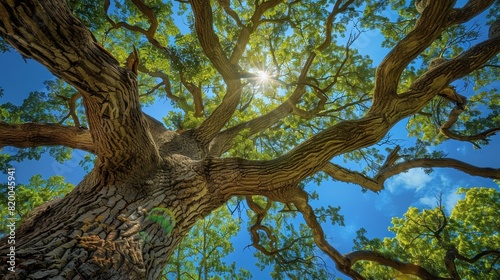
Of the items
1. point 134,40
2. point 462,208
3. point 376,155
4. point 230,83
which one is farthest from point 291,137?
point 462,208

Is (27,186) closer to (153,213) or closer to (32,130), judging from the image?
(32,130)

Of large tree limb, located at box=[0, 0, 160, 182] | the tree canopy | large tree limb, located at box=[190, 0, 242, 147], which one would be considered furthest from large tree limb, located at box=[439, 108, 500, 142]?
large tree limb, located at box=[0, 0, 160, 182]

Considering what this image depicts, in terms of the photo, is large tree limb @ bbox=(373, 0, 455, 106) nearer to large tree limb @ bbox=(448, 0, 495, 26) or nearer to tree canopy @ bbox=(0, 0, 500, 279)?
tree canopy @ bbox=(0, 0, 500, 279)

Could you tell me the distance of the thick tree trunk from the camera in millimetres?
1808

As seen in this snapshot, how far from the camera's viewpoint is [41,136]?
4.53m

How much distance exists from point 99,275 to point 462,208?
1569 centimetres

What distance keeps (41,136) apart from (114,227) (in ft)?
11.6

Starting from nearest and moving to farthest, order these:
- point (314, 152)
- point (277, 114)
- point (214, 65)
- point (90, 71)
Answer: point (90, 71) → point (314, 152) → point (214, 65) → point (277, 114)

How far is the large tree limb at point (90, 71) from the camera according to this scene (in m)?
1.63

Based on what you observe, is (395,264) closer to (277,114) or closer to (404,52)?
(404,52)

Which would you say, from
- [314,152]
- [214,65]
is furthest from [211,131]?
[314,152]

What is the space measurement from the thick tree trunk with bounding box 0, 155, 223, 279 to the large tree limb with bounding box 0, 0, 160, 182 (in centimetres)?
36

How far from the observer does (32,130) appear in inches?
174

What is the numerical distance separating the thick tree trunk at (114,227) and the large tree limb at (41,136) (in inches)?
70.6
